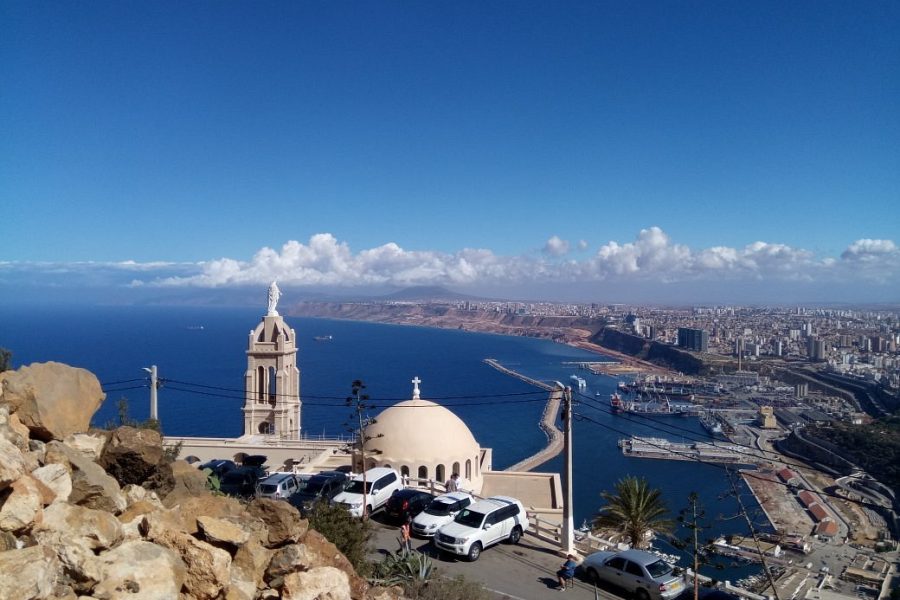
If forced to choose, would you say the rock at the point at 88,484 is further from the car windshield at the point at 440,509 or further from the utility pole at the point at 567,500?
the utility pole at the point at 567,500

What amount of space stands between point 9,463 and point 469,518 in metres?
7.90

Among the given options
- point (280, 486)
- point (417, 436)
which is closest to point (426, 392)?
point (417, 436)

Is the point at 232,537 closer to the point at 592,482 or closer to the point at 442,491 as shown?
the point at 442,491

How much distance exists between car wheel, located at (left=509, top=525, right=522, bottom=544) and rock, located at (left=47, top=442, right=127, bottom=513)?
7572 mm

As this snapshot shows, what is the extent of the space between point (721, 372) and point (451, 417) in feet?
304

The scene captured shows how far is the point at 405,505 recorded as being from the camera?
1205 centimetres

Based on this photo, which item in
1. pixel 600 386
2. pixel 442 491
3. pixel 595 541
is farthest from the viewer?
pixel 600 386

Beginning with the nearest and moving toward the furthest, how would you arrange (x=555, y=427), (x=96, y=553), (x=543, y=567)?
1. (x=96, y=553)
2. (x=543, y=567)
3. (x=555, y=427)

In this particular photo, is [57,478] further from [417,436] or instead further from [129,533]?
[417,436]

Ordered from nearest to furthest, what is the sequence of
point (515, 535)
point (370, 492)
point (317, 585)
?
point (317, 585)
point (515, 535)
point (370, 492)

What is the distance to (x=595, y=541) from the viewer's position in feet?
41.2

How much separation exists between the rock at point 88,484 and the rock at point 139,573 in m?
0.71

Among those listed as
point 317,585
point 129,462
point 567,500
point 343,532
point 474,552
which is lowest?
point 474,552

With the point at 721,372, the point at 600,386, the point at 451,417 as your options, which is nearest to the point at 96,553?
the point at 451,417
